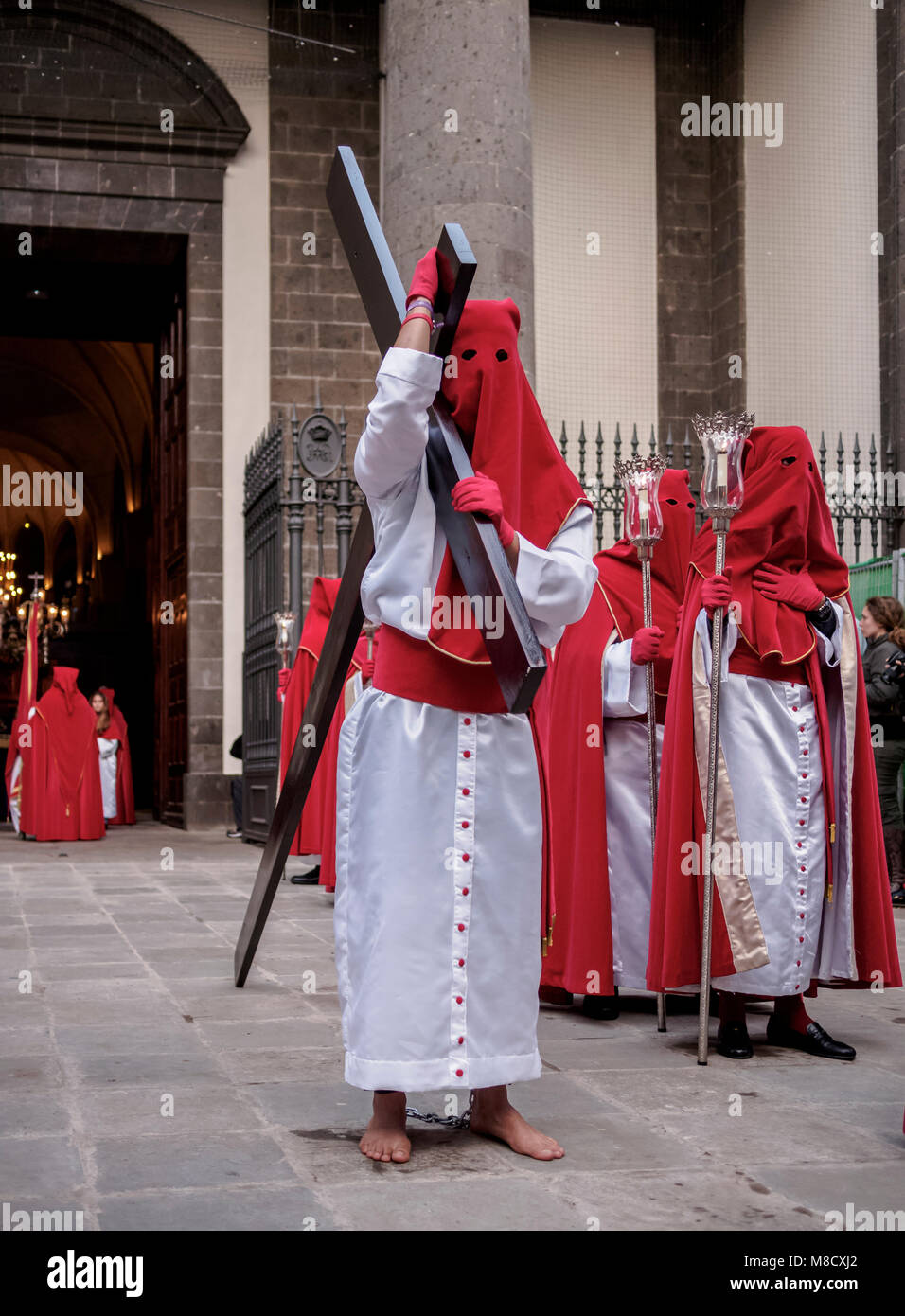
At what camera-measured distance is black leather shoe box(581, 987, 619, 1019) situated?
5.20 metres

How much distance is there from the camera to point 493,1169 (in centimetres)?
311

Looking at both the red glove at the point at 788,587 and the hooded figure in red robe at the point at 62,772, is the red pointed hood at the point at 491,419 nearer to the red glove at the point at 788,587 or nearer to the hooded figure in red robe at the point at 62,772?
the red glove at the point at 788,587

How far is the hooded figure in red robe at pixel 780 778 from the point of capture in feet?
15.1

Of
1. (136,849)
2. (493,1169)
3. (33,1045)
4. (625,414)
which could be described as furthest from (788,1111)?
(625,414)

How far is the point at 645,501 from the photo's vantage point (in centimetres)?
505

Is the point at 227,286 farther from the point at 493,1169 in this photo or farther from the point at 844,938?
the point at 493,1169

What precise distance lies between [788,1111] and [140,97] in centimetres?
1331

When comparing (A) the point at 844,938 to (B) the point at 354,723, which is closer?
(B) the point at 354,723

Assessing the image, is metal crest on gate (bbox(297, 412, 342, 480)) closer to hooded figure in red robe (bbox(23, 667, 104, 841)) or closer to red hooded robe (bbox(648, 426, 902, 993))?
hooded figure in red robe (bbox(23, 667, 104, 841))

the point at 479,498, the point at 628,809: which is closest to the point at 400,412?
the point at 479,498

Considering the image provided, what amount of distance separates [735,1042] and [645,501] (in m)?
1.83

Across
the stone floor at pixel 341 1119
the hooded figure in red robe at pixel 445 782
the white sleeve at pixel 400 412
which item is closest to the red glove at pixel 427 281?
the hooded figure in red robe at pixel 445 782

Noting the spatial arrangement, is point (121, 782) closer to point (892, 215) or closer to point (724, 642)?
point (892, 215)

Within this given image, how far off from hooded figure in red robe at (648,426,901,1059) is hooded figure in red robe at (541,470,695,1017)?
1.28 ft
